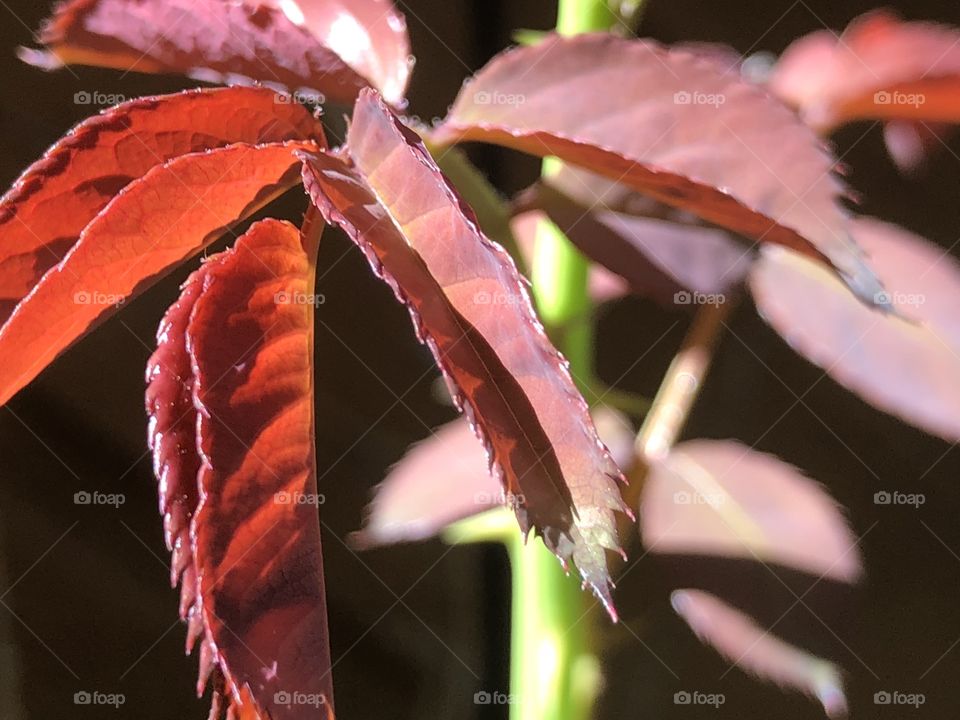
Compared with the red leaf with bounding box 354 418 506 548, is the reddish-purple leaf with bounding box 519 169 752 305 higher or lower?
higher

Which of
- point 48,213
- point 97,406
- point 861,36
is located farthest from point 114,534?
point 861,36

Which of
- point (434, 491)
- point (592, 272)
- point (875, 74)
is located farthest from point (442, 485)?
point (875, 74)

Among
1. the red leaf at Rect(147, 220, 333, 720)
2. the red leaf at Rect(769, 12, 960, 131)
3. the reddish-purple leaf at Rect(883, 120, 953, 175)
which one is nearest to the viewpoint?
the red leaf at Rect(147, 220, 333, 720)

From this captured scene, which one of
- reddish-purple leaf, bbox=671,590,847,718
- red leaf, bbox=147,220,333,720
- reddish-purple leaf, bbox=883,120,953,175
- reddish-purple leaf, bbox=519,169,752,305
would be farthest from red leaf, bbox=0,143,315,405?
reddish-purple leaf, bbox=883,120,953,175

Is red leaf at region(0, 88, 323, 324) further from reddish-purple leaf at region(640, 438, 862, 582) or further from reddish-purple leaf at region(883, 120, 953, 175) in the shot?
reddish-purple leaf at region(883, 120, 953, 175)

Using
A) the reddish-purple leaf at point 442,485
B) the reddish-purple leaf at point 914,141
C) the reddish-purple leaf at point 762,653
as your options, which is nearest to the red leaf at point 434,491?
the reddish-purple leaf at point 442,485

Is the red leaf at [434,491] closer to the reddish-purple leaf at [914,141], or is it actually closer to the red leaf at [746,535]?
the red leaf at [746,535]
